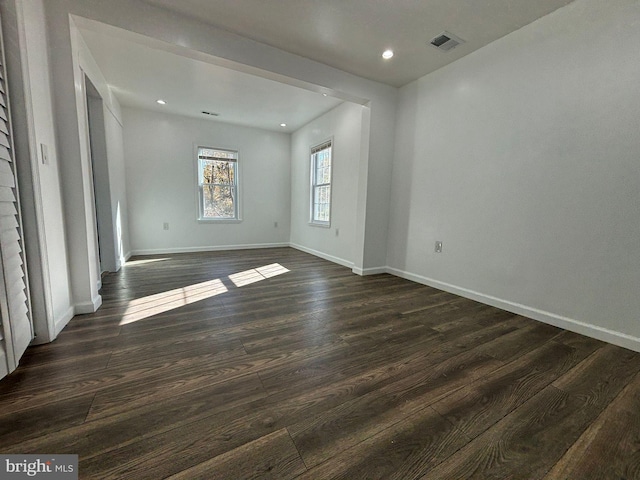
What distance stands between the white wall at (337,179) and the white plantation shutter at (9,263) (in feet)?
10.4

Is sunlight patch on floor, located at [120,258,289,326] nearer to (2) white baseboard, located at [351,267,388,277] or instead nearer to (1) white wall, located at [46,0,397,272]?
(1) white wall, located at [46,0,397,272]

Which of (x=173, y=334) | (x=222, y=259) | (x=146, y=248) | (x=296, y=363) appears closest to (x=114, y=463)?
(x=296, y=363)

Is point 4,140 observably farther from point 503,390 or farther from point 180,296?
point 503,390

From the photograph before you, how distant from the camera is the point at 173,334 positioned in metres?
1.83

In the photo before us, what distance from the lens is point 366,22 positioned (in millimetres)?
2178

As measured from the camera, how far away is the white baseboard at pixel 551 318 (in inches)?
70.2

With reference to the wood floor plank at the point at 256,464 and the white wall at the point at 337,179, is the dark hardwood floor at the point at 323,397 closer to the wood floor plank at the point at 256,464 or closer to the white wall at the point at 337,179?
the wood floor plank at the point at 256,464

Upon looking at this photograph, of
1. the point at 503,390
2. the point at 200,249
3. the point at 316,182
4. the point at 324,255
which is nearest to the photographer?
the point at 503,390

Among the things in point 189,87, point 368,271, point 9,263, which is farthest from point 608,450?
point 189,87

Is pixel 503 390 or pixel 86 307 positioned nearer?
pixel 503 390

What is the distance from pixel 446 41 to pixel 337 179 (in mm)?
2252

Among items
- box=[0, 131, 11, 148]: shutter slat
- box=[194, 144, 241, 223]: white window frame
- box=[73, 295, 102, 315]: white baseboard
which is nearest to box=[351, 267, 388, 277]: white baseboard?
box=[73, 295, 102, 315]: white baseboard

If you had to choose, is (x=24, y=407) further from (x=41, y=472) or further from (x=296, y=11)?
(x=296, y=11)

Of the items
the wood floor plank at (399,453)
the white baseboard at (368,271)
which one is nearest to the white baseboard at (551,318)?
the white baseboard at (368,271)
